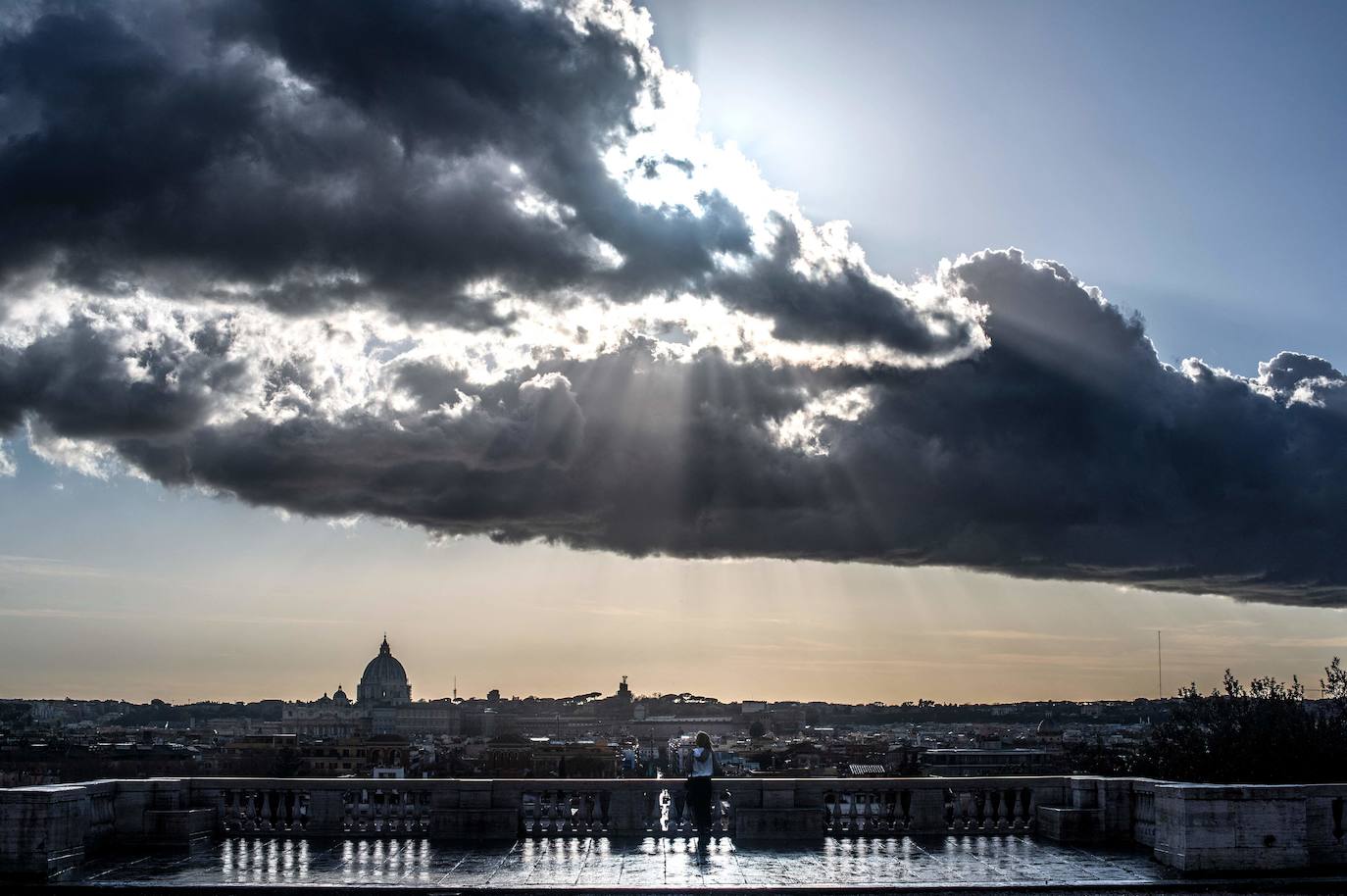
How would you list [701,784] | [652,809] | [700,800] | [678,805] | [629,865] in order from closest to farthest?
[629,865] < [700,800] < [701,784] < [678,805] < [652,809]

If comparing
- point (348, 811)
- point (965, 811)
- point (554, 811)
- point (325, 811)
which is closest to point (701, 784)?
point (554, 811)

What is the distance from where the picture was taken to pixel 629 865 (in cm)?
1766

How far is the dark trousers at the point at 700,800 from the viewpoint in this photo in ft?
64.8

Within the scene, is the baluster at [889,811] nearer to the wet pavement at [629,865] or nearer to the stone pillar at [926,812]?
the stone pillar at [926,812]

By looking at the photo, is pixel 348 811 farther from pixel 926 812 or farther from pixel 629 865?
pixel 926 812

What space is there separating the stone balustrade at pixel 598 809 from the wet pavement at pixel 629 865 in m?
0.44

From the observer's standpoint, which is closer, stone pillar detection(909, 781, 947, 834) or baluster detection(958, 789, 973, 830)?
baluster detection(958, 789, 973, 830)

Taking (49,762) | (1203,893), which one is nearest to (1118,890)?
(1203,893)

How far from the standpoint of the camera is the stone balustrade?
19.8 meters

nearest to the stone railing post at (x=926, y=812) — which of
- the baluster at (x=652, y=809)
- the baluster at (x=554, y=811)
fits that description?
the baluster at (x=652, y=809)

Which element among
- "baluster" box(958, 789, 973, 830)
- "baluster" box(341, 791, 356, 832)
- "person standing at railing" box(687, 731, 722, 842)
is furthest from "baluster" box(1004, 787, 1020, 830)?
"baluster" box(341, 791, 356, 832)

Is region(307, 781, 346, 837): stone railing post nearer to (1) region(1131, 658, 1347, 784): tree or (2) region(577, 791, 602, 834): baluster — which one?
(2) region(577, 791, 602, 834): baluster

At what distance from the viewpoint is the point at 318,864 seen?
17.9 m

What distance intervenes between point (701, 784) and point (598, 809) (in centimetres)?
170
